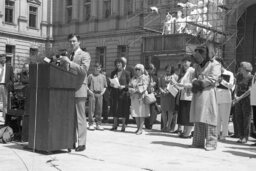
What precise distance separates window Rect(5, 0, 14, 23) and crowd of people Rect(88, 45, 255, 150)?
104 feet

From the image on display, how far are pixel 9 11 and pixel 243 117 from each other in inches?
1429

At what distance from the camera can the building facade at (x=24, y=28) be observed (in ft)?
137

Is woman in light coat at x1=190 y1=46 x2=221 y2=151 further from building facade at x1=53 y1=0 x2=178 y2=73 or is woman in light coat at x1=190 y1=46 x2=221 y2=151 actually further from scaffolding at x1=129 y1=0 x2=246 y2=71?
building facade at x1=53 y1=0 x2=178 y2=73

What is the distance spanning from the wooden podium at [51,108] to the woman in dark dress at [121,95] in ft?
13.5

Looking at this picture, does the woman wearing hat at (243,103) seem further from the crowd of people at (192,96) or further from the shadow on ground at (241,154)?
the shadow on ground at (241,154)

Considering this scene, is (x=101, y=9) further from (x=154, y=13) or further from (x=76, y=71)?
(x=76, y=71)

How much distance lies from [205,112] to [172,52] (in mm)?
13971

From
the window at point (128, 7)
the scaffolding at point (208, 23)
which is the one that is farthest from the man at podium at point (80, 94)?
the window at point (128, 7)

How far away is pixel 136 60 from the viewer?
36188 millimetres

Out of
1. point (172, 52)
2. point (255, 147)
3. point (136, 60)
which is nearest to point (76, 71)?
point (255, 147)

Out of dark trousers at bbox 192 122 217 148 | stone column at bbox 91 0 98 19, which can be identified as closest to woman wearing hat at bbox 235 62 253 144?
dark trousers at bbox 192 122 217 148

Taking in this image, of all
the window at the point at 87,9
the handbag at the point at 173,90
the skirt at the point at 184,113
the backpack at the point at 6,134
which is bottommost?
the backpack at the point at 6,134

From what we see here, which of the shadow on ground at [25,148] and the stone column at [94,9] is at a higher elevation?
the stone column at [94,9]

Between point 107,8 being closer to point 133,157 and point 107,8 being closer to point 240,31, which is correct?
point 240,31
